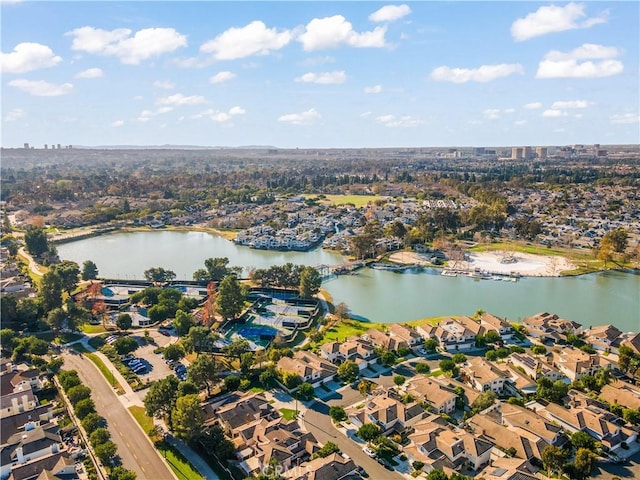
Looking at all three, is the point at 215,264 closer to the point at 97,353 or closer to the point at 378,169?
the point at 97,353

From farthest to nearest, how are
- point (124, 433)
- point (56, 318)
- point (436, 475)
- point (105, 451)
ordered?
1. point (56, 318)
2. point (124, 433)
3. point (105, 451)
4. point (436, 475)

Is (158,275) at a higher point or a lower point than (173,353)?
higher

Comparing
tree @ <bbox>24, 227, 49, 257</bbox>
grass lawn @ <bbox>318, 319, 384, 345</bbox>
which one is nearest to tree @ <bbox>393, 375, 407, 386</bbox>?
grass lawn @ <bbox>318, 319, 384, 345</bbox>

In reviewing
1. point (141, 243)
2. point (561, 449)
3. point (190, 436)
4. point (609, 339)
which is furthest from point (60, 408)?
point (141, 243)

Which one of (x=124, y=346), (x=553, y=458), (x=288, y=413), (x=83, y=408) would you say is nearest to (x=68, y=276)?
(x=124, y=346)

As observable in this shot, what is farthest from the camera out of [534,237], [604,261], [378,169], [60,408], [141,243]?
[378,169]

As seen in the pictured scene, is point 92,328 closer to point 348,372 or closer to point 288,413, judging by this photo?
point 288,413
